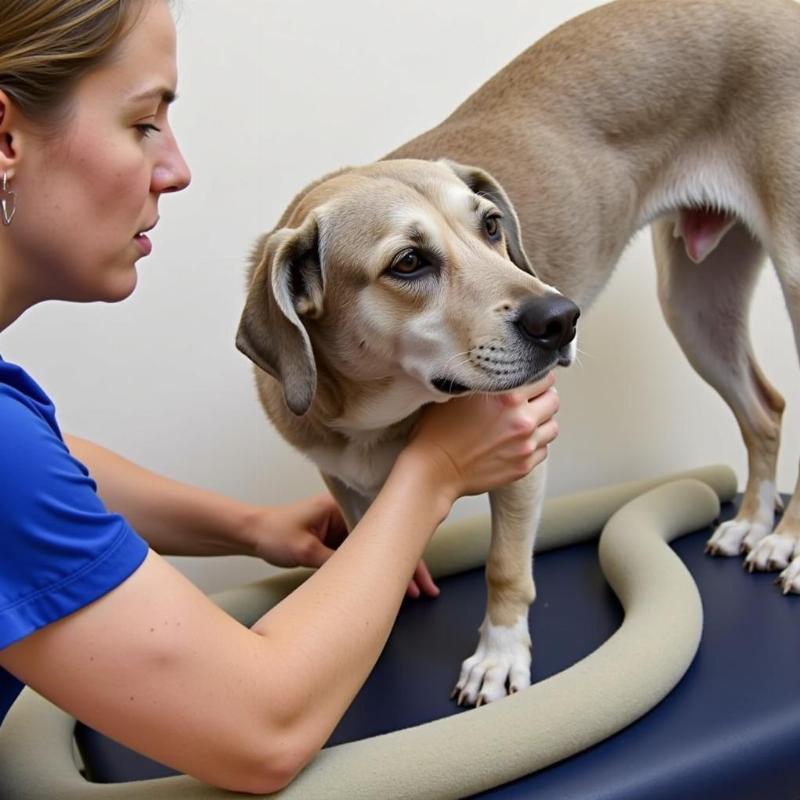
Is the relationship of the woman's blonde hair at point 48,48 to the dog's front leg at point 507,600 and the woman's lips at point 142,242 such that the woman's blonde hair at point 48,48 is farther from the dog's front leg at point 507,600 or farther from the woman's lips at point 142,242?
the dog's front leg at point 507,600

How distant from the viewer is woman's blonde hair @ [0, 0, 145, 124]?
89 cm

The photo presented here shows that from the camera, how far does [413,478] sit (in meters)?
1.15

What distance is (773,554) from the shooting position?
66.3 inches

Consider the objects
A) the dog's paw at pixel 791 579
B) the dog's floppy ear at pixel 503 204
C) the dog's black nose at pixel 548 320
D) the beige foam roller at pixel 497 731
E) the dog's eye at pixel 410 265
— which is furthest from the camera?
the dog's paw at pixel 791 579

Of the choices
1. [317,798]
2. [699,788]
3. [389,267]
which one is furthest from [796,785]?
[389,267]

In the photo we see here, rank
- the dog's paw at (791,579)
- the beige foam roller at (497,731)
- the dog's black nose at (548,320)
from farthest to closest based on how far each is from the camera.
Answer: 1. the dog's paw at (791,579)
2. the dog's black nose at (548,320)
3. the beige foam roller at (497,731)

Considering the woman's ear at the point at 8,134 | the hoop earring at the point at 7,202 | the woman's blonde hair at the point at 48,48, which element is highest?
the woman's blonde hair at the point at 48,48

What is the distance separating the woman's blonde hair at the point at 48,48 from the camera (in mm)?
889

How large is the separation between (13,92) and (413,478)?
1.97ft

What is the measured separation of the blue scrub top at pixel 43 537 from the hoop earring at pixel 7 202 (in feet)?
0.65

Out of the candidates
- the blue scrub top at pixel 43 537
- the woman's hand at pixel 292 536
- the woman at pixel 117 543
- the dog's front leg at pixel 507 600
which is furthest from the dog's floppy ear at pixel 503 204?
the blue scrub top at pixel 43 537

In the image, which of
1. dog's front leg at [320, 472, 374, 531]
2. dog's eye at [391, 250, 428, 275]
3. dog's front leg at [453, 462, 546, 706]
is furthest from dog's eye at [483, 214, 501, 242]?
dog's front leg at [320, 472, 374, 531]

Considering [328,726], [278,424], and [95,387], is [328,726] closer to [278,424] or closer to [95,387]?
[278,424]

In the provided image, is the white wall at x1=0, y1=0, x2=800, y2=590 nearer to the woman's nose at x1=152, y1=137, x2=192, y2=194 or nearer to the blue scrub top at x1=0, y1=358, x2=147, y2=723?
the woman's nose at x1=152, y1=137, x2=192, y2=194
